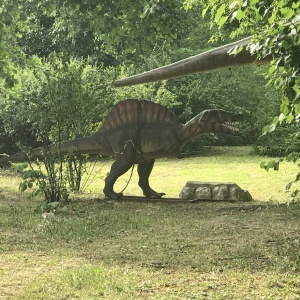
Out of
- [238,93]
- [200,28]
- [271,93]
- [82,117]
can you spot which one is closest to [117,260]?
[82,117]

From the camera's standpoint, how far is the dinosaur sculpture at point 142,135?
966 cm

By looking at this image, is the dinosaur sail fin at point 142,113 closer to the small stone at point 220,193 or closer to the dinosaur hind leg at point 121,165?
the dinosaur hind leg at point 121,165

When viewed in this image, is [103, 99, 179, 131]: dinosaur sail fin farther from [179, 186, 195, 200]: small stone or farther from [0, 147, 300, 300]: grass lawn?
[0, 147, 300, 300]: grass lawn

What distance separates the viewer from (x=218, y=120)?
952cm

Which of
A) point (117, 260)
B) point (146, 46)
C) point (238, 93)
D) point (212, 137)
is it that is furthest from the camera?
point (238, 93)

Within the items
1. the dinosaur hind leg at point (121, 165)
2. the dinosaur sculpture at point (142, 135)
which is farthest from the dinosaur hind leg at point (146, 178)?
the dinosaur hind leg at point (121, 165)

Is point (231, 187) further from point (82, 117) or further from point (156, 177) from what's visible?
point (156, 177)

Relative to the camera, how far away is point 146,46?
1080cm

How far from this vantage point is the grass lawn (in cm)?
423

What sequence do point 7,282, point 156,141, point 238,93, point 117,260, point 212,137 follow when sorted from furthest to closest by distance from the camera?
1. point 238,93
2. point 212,137
3. point 156,141
4. point 117,260
5. point 7,282

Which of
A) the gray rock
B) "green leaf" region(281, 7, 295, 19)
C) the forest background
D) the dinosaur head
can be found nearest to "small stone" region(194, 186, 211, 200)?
the gray rock

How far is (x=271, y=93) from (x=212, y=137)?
2.97 m

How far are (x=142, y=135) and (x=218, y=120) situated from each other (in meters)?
1.31

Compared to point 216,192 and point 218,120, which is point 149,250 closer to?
point 218,120
